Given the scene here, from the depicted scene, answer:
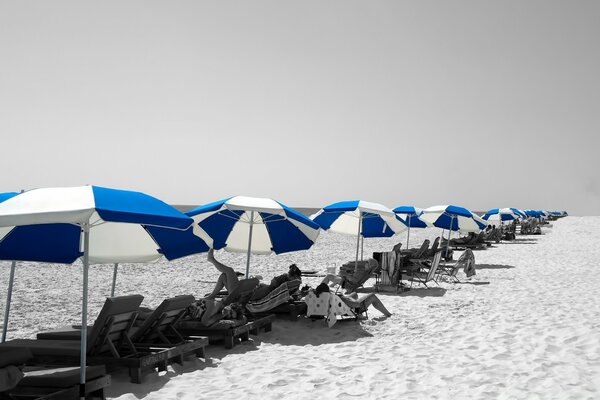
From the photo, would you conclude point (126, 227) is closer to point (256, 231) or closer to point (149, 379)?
point (149, 379)

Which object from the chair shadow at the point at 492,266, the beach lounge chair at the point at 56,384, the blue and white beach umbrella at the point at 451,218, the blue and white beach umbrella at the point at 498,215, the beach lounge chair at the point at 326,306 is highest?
the blue and white beach umbrella at the point at 498,215

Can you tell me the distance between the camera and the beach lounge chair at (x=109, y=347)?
550cm

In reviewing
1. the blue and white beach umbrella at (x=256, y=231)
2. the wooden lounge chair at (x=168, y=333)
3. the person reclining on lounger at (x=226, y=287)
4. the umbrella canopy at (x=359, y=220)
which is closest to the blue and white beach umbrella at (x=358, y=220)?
the umbrella canopy at (x=359, y=220)

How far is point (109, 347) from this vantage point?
18.7 ft

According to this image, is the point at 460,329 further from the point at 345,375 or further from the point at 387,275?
the point at 387,275

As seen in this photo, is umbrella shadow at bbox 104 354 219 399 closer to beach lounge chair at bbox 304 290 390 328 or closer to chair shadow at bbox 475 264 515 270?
beach lounge chair at bbox 304 290 390 328

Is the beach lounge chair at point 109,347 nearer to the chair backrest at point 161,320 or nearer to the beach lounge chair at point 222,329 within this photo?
the chair backrest at point 161,320

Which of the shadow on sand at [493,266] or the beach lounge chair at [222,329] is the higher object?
the shadow on sand at [493,266]

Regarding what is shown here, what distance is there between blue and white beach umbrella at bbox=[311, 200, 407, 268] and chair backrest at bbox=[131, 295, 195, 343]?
565 cm

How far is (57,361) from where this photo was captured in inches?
219

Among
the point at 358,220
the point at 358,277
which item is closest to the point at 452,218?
the point at 358,220

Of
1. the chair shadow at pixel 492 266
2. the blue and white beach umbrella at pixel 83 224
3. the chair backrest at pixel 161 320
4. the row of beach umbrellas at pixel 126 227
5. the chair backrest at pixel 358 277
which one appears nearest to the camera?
the blue and white beach umbrella at pixel 83 224

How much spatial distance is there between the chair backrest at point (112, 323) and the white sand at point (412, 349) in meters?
0.38

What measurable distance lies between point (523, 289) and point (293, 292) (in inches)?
222
